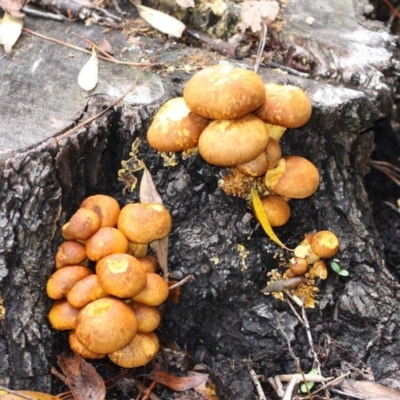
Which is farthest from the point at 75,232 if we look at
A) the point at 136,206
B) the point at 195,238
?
the point at 195,238

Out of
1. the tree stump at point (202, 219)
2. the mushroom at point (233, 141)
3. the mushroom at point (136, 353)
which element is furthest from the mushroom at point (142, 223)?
the mushroom at point (136, 353)

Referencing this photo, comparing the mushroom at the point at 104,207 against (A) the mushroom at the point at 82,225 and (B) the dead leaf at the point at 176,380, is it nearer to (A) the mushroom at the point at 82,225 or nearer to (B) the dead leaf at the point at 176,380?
(A) the mushroom at the point at 82,225

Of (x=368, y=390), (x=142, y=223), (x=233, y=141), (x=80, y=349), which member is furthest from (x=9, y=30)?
(x=368, y=390)

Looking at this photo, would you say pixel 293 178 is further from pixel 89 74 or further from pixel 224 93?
pixel 89 74

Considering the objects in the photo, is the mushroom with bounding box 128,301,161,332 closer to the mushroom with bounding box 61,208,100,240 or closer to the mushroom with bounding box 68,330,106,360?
the mushroom with bounding box 68,330,106,360

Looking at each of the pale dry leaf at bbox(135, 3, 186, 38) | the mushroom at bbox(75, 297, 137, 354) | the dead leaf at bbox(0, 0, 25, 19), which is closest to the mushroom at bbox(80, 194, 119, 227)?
the mushroom at bbox(75, 297, 137, 354)
